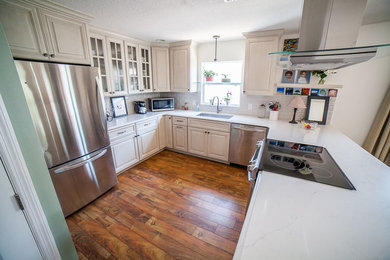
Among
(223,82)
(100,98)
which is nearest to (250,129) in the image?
(223,82)

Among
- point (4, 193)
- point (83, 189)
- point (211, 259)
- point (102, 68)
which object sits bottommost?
point (211, 259)

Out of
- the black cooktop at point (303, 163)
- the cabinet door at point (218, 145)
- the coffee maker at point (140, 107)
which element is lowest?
the cabinet door at point (218, 145)

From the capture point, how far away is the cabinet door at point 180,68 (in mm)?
3221

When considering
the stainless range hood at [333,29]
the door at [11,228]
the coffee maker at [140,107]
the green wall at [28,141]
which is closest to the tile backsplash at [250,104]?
the coffee maker at [140,107]

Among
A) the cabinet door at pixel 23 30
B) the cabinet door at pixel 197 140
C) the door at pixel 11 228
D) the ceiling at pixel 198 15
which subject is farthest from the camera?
the cabinet door at pixel 197 140

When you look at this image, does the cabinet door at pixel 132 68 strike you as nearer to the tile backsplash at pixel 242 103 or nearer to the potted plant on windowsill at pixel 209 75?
the tile backsplash at pixel 242 103

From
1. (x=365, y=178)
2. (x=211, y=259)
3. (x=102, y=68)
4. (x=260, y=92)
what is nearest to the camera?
(x=365, y=178)

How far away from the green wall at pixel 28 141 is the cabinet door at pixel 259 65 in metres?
2.75

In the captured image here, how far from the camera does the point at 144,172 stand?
108 inches

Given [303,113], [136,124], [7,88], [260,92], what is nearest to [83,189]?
[136,124]

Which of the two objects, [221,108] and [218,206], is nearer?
[218,206]

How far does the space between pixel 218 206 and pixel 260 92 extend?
6.38ft

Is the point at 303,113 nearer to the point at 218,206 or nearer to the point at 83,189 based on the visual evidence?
the point at 218,206

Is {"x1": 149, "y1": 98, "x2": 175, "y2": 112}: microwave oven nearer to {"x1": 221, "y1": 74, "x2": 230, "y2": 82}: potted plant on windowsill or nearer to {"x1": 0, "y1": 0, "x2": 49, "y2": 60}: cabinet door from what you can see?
{"x1": 221, "y1": 74, "x2": 230, "y2": 82}: potted plant on windowsill
